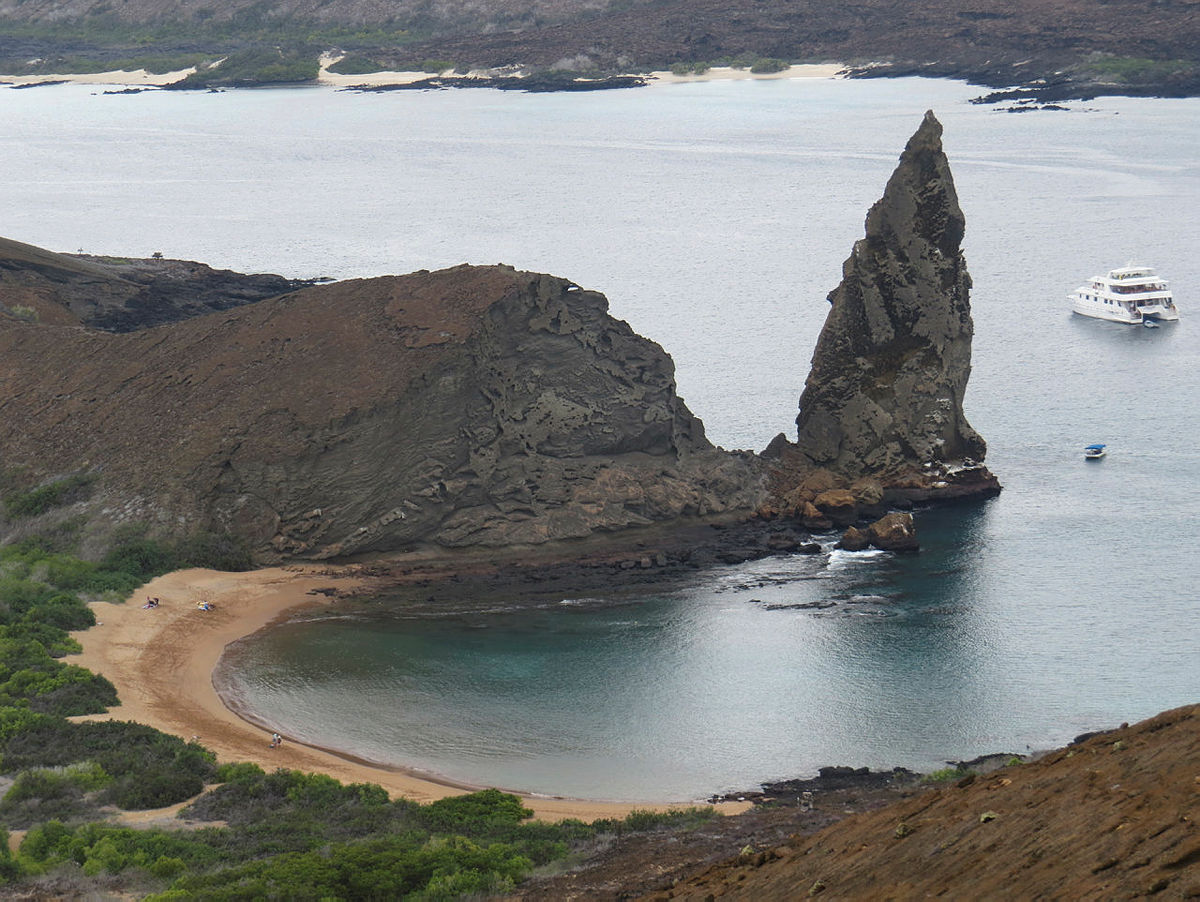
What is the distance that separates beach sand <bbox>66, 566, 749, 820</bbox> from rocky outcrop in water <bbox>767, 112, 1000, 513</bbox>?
17.3 metres

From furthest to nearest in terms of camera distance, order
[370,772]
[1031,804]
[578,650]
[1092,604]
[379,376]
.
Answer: [379,376] → [1092,604] → [578,650] → [370,772] → [1031,804]

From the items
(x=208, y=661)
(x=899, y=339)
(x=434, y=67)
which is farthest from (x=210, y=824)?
(x=434, y=67)

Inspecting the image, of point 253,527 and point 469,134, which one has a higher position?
point 469,134

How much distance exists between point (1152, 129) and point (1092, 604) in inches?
3786

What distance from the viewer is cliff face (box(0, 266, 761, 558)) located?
49.0 meters

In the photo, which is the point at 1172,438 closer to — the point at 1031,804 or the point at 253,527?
the point at 253,527

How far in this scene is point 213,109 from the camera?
173750 mm

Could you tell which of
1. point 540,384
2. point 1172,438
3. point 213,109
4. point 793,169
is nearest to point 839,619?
point 540,384

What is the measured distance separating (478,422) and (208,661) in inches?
475

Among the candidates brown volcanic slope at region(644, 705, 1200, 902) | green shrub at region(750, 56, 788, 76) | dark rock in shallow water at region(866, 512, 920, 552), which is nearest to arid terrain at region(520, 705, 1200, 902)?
brown volcanic slope at region(644, 705, 1200, 902)

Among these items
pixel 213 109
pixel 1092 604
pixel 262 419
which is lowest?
pixel 1092 604

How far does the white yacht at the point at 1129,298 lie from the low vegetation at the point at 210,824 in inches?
2233

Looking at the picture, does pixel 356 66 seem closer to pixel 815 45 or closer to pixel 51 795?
pixel 815 45

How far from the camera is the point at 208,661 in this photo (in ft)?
138
